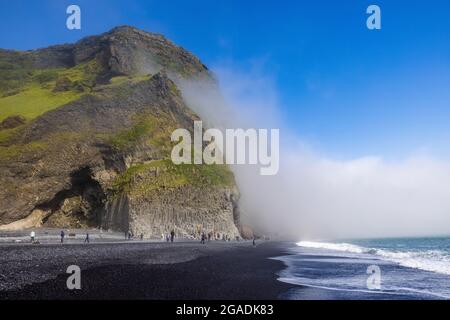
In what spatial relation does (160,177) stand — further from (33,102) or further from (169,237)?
(33,102)

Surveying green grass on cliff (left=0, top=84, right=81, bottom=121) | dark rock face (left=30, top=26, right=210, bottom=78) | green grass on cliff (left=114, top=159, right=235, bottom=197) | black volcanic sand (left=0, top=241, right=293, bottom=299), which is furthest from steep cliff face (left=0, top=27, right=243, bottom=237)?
black volcanic sand (left=0, top=241, right=293, bottom=299)

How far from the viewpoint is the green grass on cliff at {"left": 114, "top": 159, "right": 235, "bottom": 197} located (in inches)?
3202

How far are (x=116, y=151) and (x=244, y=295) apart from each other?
241 ft

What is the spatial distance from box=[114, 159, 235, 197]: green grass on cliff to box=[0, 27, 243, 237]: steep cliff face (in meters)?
0.23
